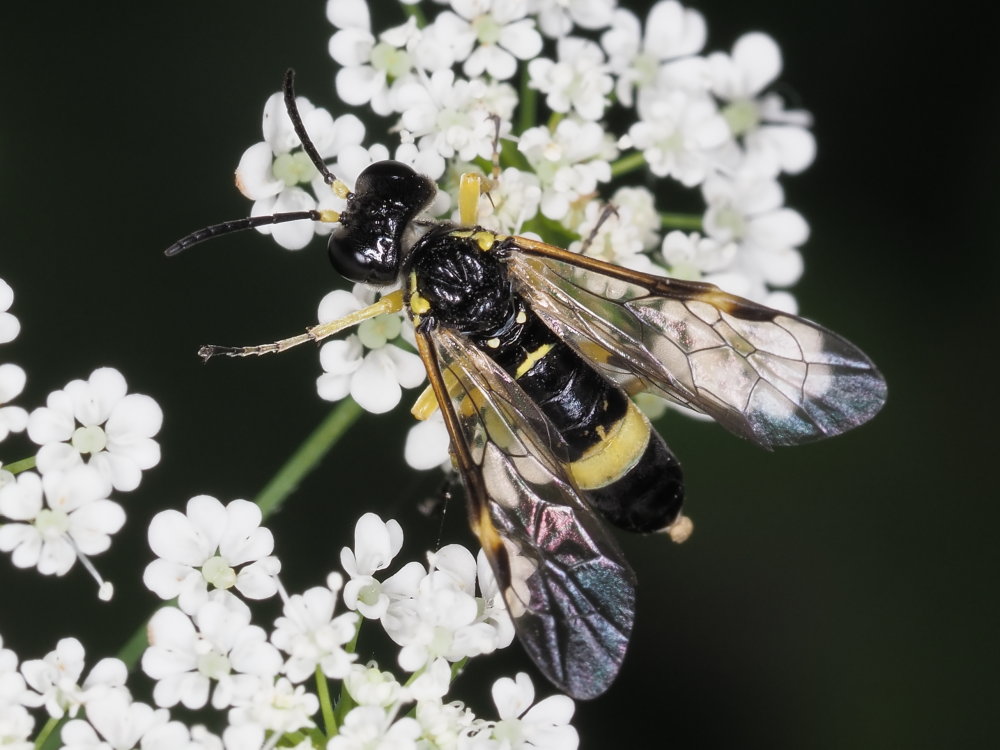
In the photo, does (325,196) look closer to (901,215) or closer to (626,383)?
(626,383)

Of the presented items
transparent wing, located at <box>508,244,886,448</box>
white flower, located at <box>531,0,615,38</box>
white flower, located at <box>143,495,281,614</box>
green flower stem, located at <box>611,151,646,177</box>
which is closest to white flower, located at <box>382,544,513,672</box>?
white flower, located at <box>143,495,281,614</box>

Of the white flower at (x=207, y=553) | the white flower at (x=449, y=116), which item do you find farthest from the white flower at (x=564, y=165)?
the white flower at (x=207, y=553)

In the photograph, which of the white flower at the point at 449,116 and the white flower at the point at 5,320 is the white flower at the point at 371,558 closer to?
the white flower at the point at 5,320

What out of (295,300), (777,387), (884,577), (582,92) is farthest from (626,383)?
(884,577)

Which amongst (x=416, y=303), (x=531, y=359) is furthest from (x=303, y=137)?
(x=531, y=359)

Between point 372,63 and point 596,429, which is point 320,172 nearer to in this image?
point 372,63
